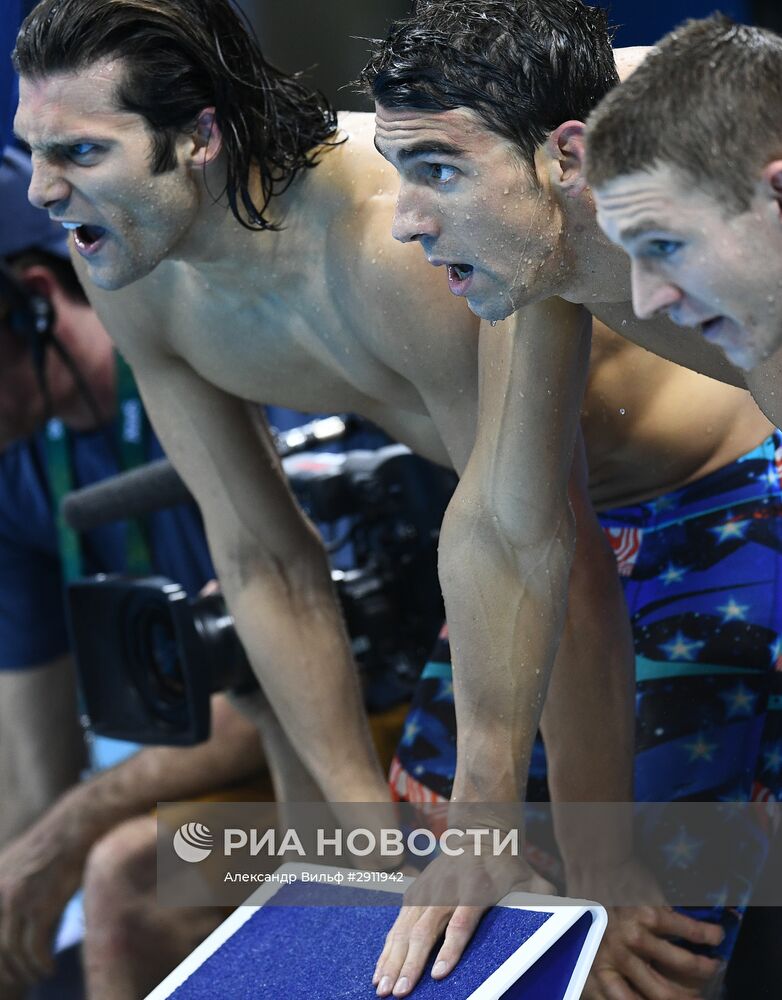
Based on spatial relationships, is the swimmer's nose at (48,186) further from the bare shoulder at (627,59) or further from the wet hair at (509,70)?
the bare shoulder at (627,59)

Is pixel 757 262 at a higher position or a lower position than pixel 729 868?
higher

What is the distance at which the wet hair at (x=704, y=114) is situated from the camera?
31.3 inches

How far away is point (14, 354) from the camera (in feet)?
7.52

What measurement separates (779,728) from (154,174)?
2.47 ft

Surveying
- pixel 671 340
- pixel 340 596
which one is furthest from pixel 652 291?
pixel 340 596

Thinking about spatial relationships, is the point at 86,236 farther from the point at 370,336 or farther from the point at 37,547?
the point at 37,547

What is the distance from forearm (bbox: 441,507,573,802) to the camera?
1205 mm

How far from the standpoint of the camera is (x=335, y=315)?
51.6 inches

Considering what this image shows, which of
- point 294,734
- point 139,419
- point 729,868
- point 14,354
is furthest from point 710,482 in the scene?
point 14,354

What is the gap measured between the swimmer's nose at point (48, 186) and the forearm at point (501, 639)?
→ 41 centimetres

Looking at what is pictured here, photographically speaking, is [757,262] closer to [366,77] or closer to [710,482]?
[366,77]

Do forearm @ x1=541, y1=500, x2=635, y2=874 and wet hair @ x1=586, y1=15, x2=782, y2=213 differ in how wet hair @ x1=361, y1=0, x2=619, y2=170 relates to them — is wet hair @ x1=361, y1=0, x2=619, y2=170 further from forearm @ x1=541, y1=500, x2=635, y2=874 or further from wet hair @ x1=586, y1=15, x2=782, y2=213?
forearm @ x1=541, y1=500, x2=635, y2=874

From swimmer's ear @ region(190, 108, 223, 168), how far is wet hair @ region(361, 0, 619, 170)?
0.99 feet

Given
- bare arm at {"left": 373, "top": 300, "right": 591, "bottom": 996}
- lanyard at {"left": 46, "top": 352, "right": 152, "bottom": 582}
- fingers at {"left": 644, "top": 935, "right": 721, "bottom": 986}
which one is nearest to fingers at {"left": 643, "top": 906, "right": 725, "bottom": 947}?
fingers at {"left": 644, "top": 935, "right": 721, "bottom": 986}
